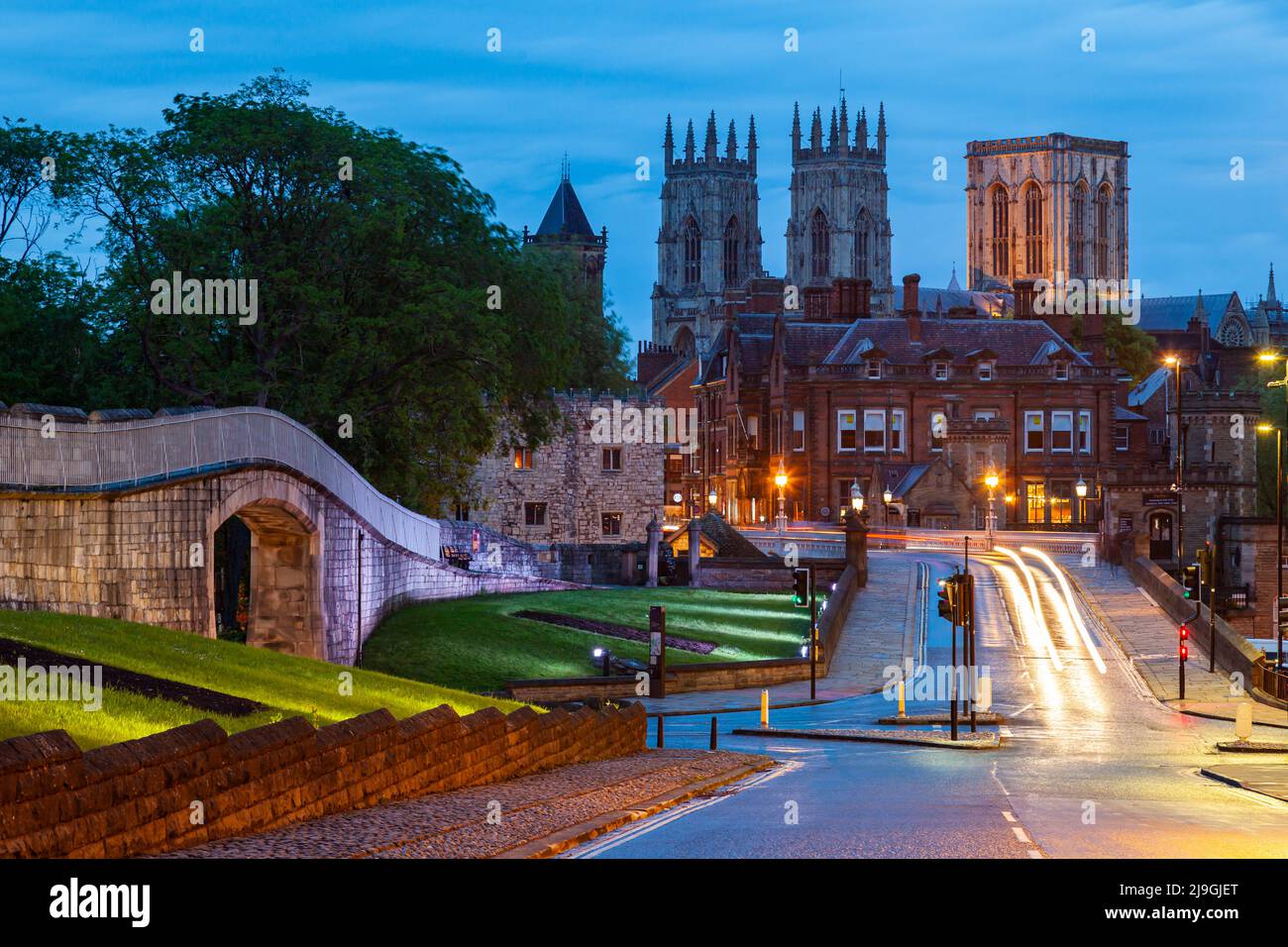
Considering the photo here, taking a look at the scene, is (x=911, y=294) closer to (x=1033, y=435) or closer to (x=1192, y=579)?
(x=1033, y=435)

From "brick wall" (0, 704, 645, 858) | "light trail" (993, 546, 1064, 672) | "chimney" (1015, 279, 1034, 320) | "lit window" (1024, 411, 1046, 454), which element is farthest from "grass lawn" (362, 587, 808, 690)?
"chimney" (1015, 279, 1034, 320)

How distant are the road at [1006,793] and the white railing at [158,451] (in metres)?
9.37

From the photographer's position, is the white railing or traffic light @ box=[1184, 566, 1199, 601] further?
traffic light @ box=[1184, 566, 1199, 601]

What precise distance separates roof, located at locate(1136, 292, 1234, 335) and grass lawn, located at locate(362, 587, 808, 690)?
13353 cm

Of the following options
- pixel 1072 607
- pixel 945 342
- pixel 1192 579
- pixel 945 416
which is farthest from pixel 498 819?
pixel 945 342

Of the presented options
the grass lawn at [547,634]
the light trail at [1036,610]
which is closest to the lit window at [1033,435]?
the light trail at [1036,610]

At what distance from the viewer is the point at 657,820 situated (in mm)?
19844

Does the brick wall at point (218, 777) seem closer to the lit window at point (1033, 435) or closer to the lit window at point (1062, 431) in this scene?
the lit window at point (1033, 435)

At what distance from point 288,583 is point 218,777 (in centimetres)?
2555

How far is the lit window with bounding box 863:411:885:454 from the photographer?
10588 centimetres

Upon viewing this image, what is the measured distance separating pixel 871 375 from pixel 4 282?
62311 mm

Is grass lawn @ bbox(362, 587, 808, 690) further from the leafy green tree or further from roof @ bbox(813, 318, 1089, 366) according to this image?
roof @ bbox(813, 318, 1089, 366)

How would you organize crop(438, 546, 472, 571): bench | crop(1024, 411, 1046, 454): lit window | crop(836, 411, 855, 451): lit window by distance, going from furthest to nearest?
crop(836, 411, 855, 451): lit window
crop(1024, 411, 1046, 454): lit window
crop(438, 546, 472, 571): bench

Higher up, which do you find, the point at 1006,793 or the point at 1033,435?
the point at 1033,435
